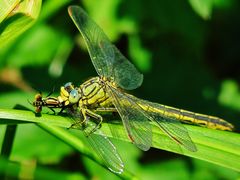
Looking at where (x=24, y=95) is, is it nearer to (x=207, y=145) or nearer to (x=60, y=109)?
(x=60, y=109)

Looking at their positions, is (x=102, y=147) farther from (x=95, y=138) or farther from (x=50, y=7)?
(x=50, y=7)

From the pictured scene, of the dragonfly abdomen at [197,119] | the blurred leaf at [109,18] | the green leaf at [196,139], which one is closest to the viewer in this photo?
the green leaf at [196,139]

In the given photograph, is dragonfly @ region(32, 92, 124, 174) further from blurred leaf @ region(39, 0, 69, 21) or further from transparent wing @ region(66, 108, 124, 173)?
blurred leaf @ region(39, 0, 69, 21)

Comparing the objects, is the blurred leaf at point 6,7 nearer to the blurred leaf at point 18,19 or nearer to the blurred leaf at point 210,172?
the blurred leaf at point 18,19

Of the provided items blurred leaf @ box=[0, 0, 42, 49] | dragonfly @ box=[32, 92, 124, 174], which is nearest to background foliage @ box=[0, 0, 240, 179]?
dragonfly @ box=[32, 92, 124, 174]

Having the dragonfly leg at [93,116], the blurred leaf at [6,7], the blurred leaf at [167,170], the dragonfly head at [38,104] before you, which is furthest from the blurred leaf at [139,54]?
the blurred leaf at [6,7]

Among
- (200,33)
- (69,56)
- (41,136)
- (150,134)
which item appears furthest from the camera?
(69,56)

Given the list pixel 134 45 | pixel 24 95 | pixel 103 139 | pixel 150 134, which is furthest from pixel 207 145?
pixel 134 45
